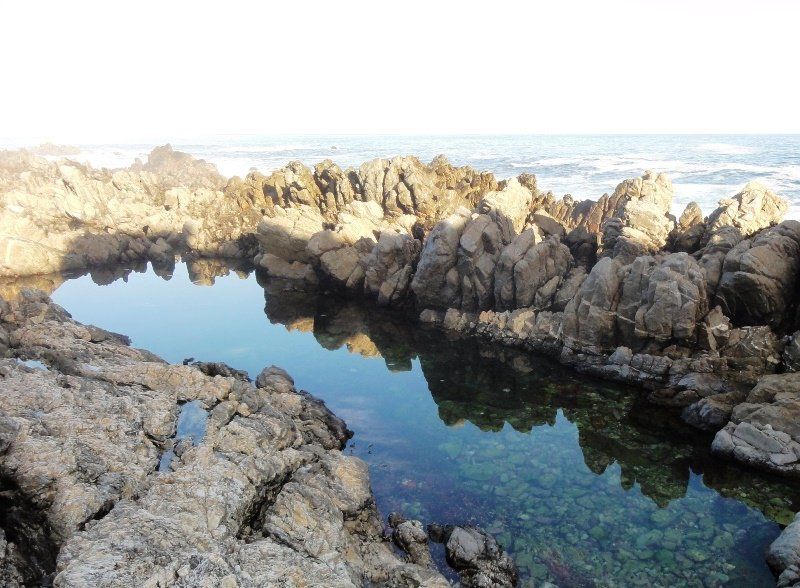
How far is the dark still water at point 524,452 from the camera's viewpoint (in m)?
15.3

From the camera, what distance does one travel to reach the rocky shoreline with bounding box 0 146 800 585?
78.0 feet

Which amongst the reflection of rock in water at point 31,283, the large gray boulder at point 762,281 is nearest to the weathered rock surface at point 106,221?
the reflection of rock in water at point 31,283

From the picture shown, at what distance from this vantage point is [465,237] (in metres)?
35.2

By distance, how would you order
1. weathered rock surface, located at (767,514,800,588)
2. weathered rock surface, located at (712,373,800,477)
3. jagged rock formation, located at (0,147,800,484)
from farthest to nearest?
jagged rock formation, located at (0,147,800,484) → weathered rock surface, located at (712,373,800,477) → weathered rock surface, located at (767,514,800,588)

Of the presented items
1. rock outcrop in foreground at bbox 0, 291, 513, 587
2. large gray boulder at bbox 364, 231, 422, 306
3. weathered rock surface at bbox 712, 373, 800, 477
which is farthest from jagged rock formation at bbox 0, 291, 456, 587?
large gray boulder at bbox 364, 231, 422, 306

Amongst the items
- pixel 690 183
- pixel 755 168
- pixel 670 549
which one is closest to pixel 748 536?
pixel 670 549

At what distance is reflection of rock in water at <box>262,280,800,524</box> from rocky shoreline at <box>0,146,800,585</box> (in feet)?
3.30

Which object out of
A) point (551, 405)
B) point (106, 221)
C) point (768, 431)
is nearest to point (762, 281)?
point (768, 431)

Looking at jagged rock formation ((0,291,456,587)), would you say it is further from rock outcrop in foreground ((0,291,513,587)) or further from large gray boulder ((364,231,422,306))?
large gray boulder ((364,231,422,306))

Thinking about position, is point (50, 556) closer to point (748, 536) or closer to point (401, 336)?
point (748, 536)

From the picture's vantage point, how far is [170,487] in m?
12.5

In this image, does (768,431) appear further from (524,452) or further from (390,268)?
(390,268)

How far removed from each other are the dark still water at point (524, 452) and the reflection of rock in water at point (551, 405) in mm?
81

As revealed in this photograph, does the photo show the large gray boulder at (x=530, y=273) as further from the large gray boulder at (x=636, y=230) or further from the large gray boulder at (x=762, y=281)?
the large gray boulder at (x=762, y=281)
